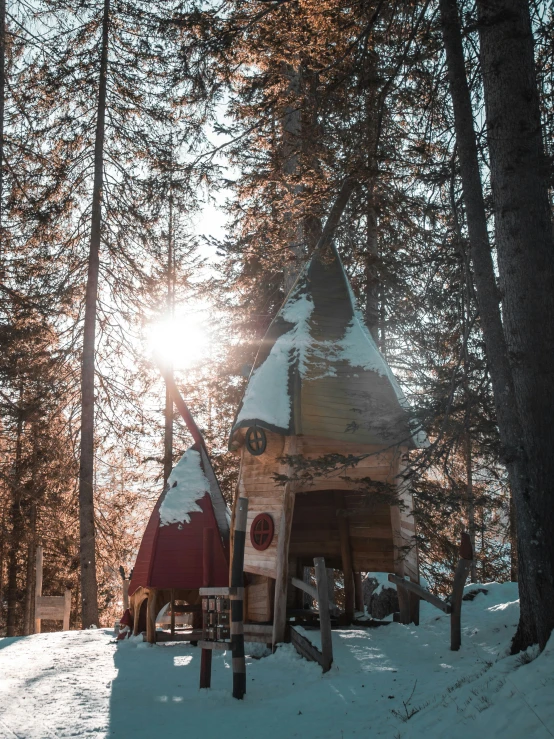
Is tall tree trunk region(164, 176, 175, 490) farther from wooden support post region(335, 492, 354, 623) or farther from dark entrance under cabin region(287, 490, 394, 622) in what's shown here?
wooden support post region(335, 492, 354, 623)

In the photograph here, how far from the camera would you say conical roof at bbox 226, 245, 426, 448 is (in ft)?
35.3

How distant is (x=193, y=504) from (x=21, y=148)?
8305mm

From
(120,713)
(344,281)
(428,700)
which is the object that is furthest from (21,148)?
(428,700)

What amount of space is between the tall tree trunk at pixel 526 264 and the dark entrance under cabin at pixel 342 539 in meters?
6.33

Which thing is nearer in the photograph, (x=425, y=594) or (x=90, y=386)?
(x=425, y=594)

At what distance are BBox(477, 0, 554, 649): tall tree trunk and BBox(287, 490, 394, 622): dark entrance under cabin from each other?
6327 millimetres

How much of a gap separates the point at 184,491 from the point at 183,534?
918mm

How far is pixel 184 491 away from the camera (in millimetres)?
13109

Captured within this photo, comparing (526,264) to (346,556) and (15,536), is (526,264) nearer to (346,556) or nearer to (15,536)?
(346,556)

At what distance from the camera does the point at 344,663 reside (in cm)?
852

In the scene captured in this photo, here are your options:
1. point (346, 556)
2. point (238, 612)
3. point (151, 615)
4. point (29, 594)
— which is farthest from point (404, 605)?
point (29, 594)

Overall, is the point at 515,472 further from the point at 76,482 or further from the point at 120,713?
the point at 76,482

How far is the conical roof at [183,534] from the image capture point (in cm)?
1223

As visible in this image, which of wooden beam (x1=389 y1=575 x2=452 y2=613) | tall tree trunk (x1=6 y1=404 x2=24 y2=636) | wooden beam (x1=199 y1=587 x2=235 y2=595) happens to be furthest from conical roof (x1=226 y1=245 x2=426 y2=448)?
tall tree trunk (x1=6 y1=404 x2=24 y2=636)
